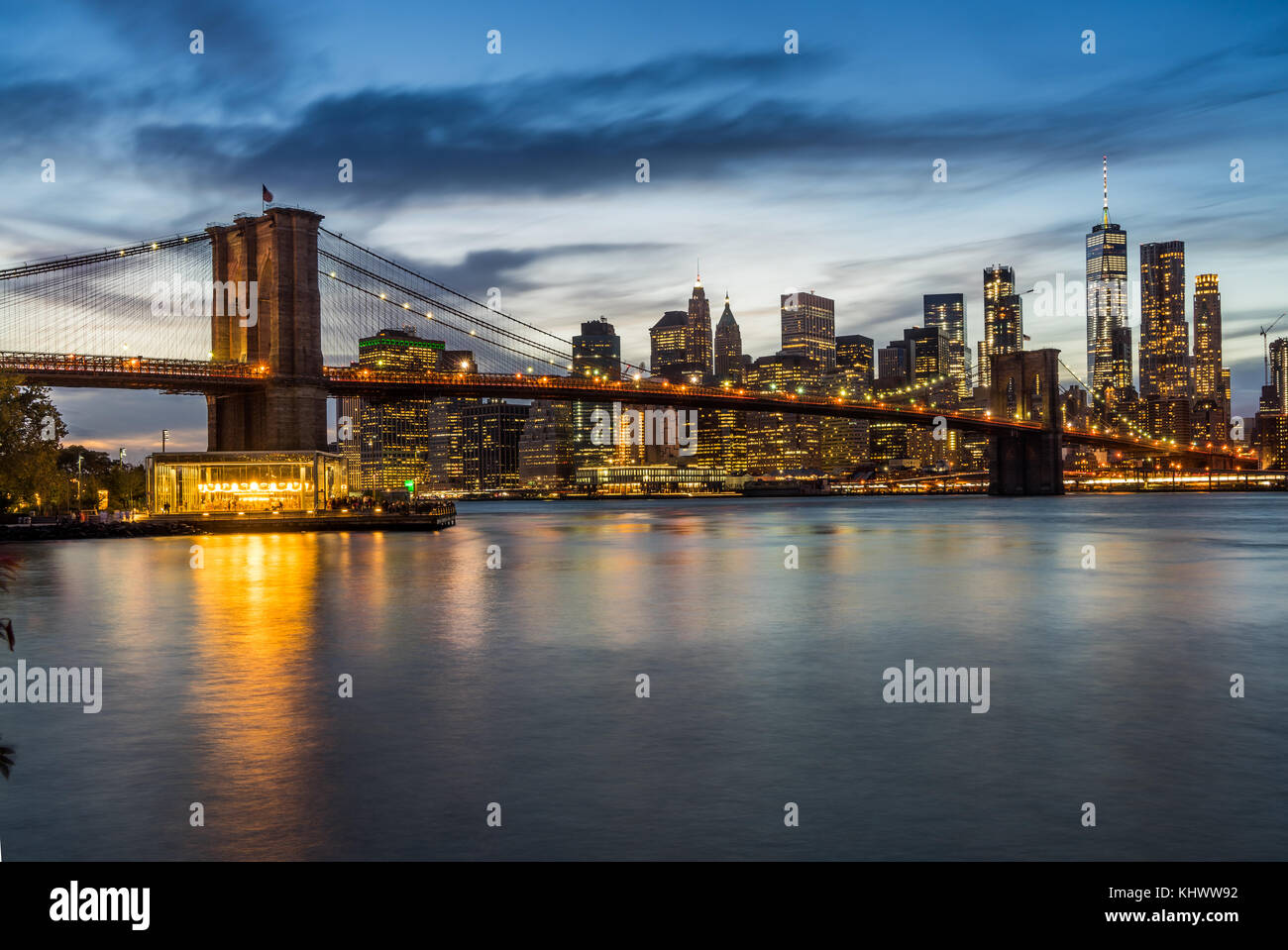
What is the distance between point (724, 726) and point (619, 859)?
4.92 m

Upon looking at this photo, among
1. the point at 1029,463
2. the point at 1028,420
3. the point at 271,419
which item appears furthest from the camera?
the point at 1028,420

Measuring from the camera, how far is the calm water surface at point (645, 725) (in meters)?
8.72

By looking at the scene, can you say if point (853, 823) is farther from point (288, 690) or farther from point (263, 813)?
point (288, 690)

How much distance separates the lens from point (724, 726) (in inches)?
504

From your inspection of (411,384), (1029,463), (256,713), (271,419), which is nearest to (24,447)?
(271,419)

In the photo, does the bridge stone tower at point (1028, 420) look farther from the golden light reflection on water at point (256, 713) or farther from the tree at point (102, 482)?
the golden light reflection on water at point (256, 713)

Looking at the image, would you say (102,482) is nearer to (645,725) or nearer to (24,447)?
(24,447)

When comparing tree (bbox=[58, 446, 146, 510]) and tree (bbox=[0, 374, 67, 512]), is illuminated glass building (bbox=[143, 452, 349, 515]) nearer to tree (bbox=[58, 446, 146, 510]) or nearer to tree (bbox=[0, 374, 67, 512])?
tree (bbox=[0, 374, 67, 512])

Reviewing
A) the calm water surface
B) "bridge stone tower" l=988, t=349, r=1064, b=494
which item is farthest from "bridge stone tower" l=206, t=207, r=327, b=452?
"bridge stone tower" l=988, t=349, r=1064, b=494

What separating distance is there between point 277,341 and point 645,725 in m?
64.6

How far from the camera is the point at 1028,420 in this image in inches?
5842

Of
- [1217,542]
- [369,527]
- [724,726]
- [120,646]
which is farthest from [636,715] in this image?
[369,527]

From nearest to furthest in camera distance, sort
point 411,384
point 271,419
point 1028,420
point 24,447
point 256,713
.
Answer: point 256,713, point 24,447, point 271,419, point 411,384, point 1028,420

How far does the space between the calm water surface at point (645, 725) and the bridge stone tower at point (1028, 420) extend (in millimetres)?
116603
